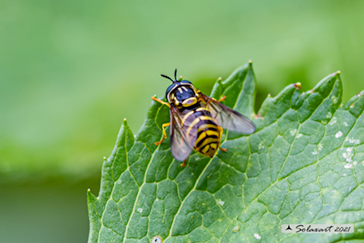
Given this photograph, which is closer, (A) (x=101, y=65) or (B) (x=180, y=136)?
(B) (x=180, y=136)

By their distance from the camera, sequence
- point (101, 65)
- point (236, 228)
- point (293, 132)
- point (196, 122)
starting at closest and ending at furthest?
point (236, 228), point (293, 132), point (196, 122), point (101, 65)

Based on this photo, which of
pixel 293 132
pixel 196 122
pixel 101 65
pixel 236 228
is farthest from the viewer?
pixel 101 65

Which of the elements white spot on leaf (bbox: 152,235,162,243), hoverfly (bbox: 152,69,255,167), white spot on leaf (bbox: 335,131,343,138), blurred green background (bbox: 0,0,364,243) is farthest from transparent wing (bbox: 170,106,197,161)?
blurred green background (bbox: 0,0,364,243)

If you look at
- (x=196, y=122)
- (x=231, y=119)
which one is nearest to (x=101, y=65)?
(x=196, y=122)

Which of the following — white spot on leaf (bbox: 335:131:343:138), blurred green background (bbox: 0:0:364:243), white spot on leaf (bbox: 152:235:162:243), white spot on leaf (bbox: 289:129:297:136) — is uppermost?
blurred green background (bbox: 0:0:364:243)

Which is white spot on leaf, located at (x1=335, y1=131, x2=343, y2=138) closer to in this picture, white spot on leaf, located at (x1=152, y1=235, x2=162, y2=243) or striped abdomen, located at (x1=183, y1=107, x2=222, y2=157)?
striped abdomen, located at (x1=183, y1=107, x2=222, y2=157)

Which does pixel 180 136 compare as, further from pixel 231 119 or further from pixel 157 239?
pixel 157 239

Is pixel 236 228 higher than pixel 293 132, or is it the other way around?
pixel 293 132

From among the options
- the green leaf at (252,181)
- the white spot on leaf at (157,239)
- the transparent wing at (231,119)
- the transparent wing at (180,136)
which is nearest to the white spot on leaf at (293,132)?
the green leaf at (252,181)
